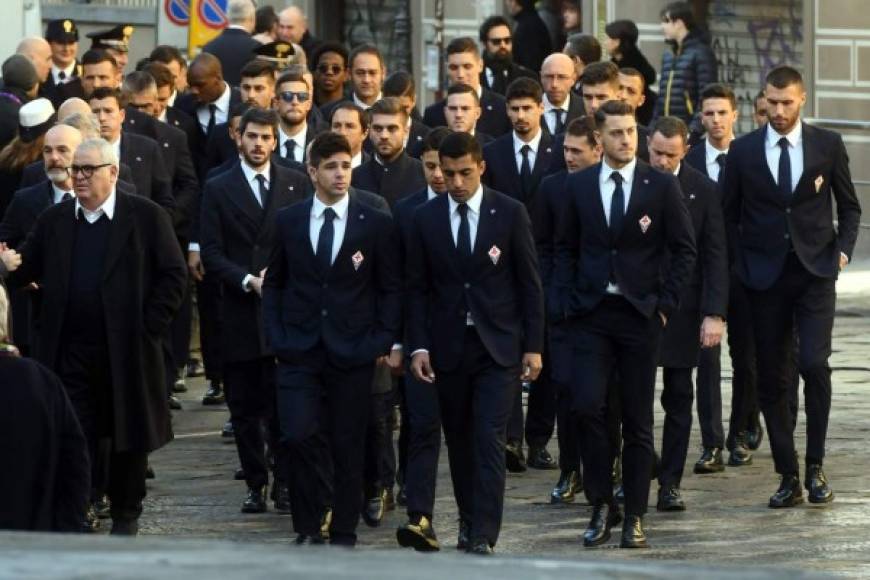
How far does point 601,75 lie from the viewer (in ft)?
43.6

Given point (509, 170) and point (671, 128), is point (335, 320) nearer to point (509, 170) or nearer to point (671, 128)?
point (671, 128)

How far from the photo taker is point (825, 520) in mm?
10969

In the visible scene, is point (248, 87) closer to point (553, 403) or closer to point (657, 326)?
point (553, 403)

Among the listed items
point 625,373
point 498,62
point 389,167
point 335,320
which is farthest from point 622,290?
point 498,62

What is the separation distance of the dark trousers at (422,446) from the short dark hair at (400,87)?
435 cm

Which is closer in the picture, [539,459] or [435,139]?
[435,139]

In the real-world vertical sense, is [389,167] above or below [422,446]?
above

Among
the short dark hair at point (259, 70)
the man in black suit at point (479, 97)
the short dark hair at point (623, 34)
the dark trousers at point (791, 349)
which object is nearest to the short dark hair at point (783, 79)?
the dark trousers at point (791, 349)

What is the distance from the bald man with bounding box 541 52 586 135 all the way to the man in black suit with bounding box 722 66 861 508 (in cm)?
264

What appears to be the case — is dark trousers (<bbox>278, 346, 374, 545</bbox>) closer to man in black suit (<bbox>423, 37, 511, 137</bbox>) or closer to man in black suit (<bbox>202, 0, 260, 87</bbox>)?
man in black suit (<bbox>423, 37, 511, 137</bbox>)

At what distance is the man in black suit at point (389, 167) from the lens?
12.1m

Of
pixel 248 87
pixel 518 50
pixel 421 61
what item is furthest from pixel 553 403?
pixel 421 61

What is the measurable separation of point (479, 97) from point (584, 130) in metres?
3.49

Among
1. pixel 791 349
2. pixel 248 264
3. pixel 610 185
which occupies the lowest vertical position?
pixel 791 349
